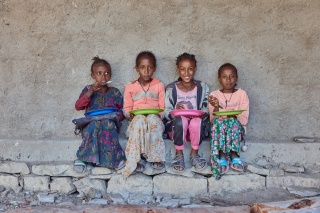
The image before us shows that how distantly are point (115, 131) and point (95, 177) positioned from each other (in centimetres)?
46

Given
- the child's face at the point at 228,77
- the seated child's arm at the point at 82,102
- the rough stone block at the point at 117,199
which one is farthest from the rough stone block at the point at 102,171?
the child's face at the point at 228,77

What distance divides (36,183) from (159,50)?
182 centimetres

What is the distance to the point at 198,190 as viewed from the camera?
368cm

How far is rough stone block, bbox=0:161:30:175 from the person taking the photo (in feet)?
12.9

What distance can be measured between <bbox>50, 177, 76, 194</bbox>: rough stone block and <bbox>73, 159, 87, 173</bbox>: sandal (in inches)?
6.8

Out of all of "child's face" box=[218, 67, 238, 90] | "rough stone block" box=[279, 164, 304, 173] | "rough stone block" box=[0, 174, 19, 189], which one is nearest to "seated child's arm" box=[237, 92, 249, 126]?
"child's face" box=[218, 67, 238, 90]

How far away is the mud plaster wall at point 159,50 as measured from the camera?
417 cm

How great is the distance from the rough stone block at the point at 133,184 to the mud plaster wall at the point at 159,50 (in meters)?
0.93

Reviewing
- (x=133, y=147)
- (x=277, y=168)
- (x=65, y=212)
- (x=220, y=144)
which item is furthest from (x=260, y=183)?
(x=65, y=212)

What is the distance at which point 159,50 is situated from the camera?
4.30 metres

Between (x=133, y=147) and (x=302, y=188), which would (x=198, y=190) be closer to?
(x=133, y=147)

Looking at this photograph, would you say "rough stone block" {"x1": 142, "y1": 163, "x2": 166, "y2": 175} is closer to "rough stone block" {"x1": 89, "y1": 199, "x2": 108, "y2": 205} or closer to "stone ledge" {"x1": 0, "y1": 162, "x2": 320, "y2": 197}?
"stone ledge" {"x1": 0, "y1": 162, "x2": 320, "y2": 197}

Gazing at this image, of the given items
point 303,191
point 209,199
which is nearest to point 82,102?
point 209,199

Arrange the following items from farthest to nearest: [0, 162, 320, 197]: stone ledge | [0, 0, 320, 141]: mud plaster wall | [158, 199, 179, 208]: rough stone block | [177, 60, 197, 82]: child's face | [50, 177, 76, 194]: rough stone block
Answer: [0, 0, 320, 141]: mud plaster wall < [177, 60, 197, 82]: child's face < [50, 177, 76, 194]: rough stone block < [0, 162, 320, 197]: stone ledge < [158, 199, 179, 208]: rough stone block
